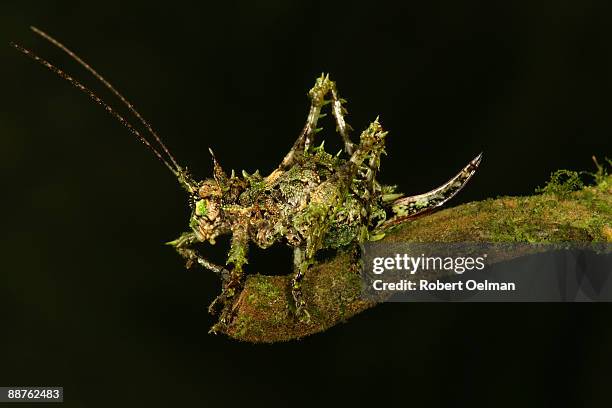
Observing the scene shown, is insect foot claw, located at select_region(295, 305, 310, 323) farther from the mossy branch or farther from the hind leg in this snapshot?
the hind leg

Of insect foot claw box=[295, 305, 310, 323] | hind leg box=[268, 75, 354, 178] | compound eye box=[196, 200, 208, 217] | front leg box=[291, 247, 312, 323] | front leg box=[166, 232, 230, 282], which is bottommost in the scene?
insect foot claw box=[295, 305, 310, 323]

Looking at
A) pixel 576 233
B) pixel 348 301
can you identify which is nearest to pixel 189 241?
pixel 348 301

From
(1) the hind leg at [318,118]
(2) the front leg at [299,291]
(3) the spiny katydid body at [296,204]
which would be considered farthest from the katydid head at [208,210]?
(2) the front leg at [299,291]

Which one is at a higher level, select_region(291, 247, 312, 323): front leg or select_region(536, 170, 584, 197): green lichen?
select_region(536, 170, 584, 197): green lichen

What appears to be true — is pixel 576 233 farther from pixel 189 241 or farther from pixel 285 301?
pixel 189 241

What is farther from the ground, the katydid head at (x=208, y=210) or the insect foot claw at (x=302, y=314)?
the katydid head at (x=208, y=210)

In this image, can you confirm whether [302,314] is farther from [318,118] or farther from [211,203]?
[318,118]

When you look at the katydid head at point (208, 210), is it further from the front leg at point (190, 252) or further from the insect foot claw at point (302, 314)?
the insect foot claw at point (302, 314)

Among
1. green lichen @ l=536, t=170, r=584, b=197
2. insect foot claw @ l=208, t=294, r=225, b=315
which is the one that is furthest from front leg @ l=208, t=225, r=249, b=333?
green lichen @ l=536, t=170, r=584, b=197
